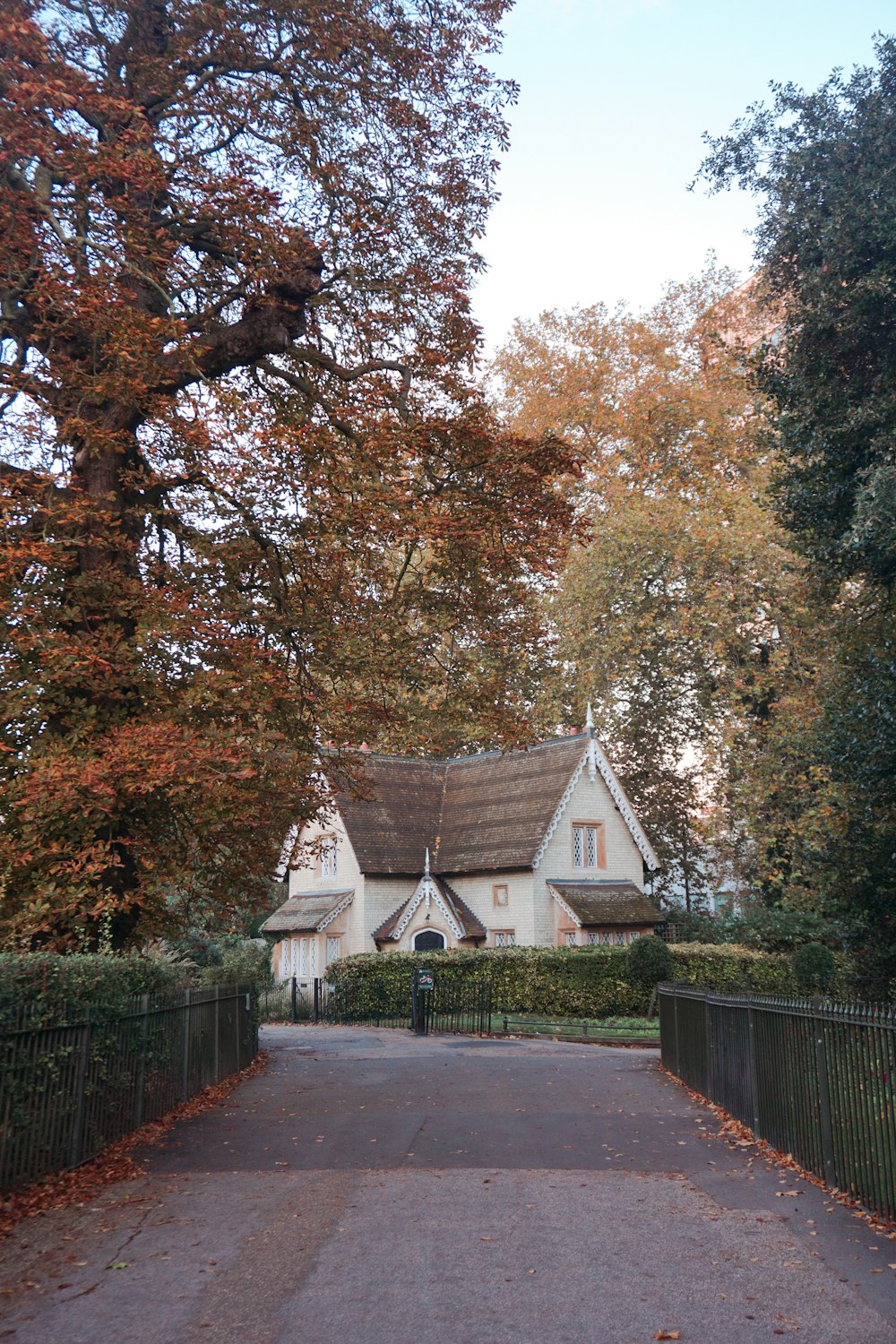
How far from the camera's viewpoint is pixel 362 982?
115ft

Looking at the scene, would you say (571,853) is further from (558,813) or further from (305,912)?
(305,912)

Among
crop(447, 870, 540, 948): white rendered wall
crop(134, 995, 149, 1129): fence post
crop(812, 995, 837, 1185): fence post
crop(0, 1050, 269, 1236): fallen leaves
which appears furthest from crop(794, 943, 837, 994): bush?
crop(812, 995, 837, 1185): fence post

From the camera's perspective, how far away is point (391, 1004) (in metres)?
34.9

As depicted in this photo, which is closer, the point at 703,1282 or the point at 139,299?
the point at 703,1282

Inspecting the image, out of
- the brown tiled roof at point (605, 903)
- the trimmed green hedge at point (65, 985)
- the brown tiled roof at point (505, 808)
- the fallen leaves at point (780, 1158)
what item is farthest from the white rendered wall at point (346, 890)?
the trimmed green hedge at point (65, 985)

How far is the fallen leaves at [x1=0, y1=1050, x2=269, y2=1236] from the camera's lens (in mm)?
9406

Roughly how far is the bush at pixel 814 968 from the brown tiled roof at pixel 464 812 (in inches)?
395

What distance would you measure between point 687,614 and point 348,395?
22985mm

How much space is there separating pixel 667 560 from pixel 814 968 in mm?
14257

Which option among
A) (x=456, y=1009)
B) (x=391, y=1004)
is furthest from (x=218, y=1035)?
(x=391, y=1004)

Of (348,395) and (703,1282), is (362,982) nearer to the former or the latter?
(348,395)

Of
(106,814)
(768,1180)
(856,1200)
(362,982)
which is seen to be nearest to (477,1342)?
(856,1200)

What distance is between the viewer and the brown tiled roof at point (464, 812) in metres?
42.8

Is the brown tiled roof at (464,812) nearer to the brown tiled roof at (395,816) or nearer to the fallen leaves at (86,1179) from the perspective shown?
the brown tiled roof at (395,816)
